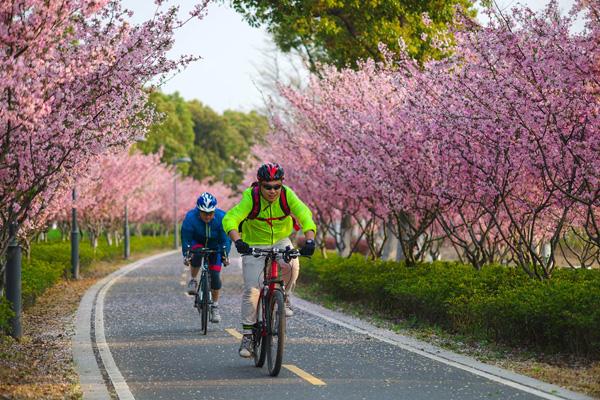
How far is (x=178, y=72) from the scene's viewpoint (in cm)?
1103

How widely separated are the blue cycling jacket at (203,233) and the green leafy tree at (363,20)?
10.5m

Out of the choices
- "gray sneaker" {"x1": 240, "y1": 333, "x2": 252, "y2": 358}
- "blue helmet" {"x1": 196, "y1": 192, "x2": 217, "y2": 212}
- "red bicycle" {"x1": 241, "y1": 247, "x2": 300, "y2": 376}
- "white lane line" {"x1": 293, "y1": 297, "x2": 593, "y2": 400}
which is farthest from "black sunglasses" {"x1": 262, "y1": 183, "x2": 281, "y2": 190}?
"blue helmet" {"x1": 196, "y1": 192, "x2": 217, "y2": 212}

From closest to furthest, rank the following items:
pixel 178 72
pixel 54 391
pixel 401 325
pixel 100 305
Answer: pixel 54 391 < pixel 178 72 < pixel 401 325 < pixel 100 305

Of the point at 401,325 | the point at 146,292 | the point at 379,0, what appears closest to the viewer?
the point at 401,325

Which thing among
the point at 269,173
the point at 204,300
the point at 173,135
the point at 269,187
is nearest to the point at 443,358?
the point at 269,187

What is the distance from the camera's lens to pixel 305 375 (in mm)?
9430

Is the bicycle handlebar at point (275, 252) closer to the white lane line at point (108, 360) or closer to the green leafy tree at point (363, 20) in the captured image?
the white lane line at point (108, 360)

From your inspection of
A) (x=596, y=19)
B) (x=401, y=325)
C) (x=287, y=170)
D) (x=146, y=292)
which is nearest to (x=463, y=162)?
(x=401, y=325)

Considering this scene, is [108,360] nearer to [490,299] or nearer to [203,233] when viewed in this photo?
[203,233]

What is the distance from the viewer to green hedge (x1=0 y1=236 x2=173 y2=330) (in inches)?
640

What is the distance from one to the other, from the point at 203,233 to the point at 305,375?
447 cm

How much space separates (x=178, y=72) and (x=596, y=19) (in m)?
4.44

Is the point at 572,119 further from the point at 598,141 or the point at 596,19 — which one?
the point at 596,19

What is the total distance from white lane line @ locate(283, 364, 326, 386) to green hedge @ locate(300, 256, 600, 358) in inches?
99.1
